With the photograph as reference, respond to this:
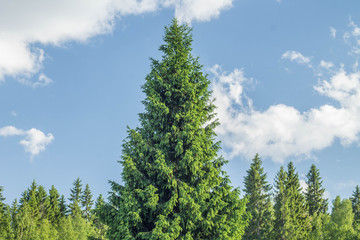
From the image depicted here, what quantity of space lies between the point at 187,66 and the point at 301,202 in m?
41.0

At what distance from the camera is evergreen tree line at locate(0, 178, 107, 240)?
4256cm

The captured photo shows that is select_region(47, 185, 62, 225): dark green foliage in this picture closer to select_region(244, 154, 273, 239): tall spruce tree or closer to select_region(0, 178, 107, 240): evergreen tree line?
select_region(0, 178, 107, 240): evergreen tree line

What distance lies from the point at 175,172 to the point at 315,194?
52608 millimetres

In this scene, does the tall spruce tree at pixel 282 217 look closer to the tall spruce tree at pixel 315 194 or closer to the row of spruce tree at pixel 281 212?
the row of spruce tree at pixel 281 212

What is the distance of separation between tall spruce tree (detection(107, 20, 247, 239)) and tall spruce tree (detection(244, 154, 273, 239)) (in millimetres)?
32305

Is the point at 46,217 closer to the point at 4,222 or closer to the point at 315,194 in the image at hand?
the point at 4,222

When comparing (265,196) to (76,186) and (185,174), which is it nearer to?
(185,174)

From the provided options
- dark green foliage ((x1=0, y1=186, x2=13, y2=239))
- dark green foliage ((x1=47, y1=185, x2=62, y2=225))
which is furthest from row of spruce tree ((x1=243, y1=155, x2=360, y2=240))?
dark green foliage ((x1=47, y1=185, x2=62, y2=225))

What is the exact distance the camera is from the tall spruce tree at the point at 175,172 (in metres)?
15.8

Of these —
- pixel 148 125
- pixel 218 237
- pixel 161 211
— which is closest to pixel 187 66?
pixel 148 125

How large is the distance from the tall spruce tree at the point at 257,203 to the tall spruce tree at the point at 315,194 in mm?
12055

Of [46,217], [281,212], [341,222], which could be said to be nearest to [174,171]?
[281,212]

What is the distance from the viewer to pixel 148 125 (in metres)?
18.0

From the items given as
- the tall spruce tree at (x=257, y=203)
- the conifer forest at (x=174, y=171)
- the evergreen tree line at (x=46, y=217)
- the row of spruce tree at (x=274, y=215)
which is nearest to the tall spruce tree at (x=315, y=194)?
the row of spruce tree at (x=274, y=215)
